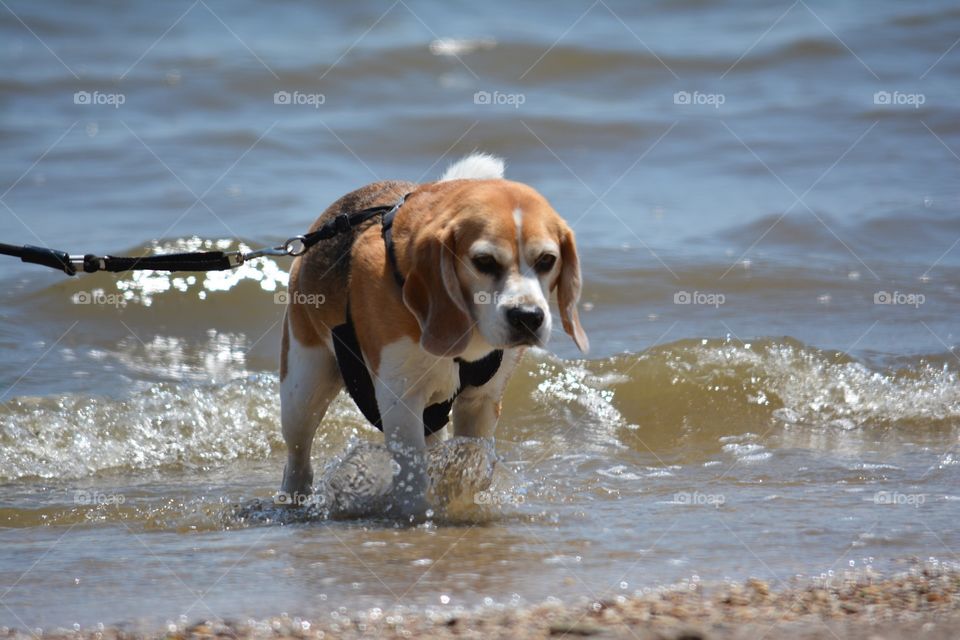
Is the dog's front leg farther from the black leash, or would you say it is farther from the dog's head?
the black leash

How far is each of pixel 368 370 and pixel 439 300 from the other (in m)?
0.67

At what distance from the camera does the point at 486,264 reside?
4730mm

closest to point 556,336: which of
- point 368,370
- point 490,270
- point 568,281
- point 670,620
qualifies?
point 368,370

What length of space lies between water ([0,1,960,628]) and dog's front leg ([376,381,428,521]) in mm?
208

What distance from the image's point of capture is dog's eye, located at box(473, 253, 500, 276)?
4.70 meters

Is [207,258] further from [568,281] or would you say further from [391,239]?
[568,281]

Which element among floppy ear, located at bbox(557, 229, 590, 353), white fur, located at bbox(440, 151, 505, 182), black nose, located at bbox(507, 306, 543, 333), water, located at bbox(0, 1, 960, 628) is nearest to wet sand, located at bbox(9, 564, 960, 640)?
water, located at bbox(0, 1, 960, 628)

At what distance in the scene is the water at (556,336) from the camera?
4.99m

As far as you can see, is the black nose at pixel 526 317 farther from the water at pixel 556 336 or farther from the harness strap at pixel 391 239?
the water at pixel 556 336

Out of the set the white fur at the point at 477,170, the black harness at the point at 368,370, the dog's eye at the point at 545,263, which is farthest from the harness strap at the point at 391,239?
the dog's eye at the point at 545,263

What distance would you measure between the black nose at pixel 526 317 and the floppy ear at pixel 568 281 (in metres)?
0.43

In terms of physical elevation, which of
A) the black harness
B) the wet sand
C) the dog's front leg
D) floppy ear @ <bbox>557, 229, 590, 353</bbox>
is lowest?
the wet sand

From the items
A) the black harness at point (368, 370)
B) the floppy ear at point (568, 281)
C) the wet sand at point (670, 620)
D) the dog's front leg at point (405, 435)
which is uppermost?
the floppy ear at point (568, 281)

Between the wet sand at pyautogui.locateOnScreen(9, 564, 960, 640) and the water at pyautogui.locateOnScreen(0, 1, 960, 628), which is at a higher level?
the water at pyautogui.locateOnScreen(0, 1, 960, 628)
